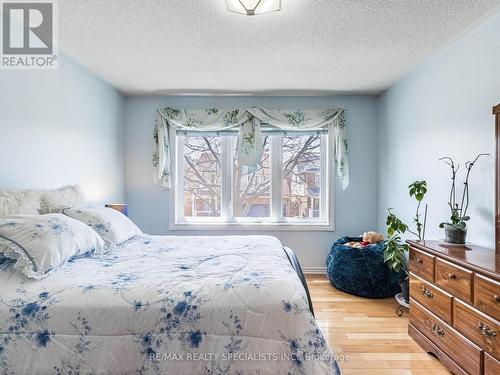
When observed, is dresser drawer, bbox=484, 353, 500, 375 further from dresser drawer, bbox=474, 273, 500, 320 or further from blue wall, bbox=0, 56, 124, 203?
blue wall, bbox=0, 56, 124, 203

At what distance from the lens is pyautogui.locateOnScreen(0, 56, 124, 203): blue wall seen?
2168mm

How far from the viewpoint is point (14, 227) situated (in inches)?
61.6

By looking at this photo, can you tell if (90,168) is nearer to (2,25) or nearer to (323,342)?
(2,25)

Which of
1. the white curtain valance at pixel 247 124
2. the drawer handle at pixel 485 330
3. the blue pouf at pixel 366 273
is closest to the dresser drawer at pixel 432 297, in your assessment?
the drawer handle at pixel 485 330

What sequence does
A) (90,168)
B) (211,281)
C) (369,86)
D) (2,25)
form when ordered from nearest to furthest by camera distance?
(211,281), (2,25), (90,168), (369,86)

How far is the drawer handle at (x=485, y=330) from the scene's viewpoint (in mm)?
1550

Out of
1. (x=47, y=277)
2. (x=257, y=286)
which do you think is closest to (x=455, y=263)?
(x=257, y=286)

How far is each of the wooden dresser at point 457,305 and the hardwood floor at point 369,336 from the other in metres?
0.12

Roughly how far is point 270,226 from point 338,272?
106 centimetres

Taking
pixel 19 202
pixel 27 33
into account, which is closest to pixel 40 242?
pixel 19 202

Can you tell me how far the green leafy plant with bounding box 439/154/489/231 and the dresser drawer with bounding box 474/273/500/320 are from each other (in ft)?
2.12

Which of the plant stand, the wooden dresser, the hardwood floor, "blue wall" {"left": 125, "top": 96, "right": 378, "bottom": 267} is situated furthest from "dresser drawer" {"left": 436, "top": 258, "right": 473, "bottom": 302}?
"blue wall" {"left": 125, "top": 96, "right": 378, "bottom": 267}

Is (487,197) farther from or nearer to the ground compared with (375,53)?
nearer to the ground

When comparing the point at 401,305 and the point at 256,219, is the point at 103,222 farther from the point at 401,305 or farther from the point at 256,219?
the point at 401,305
